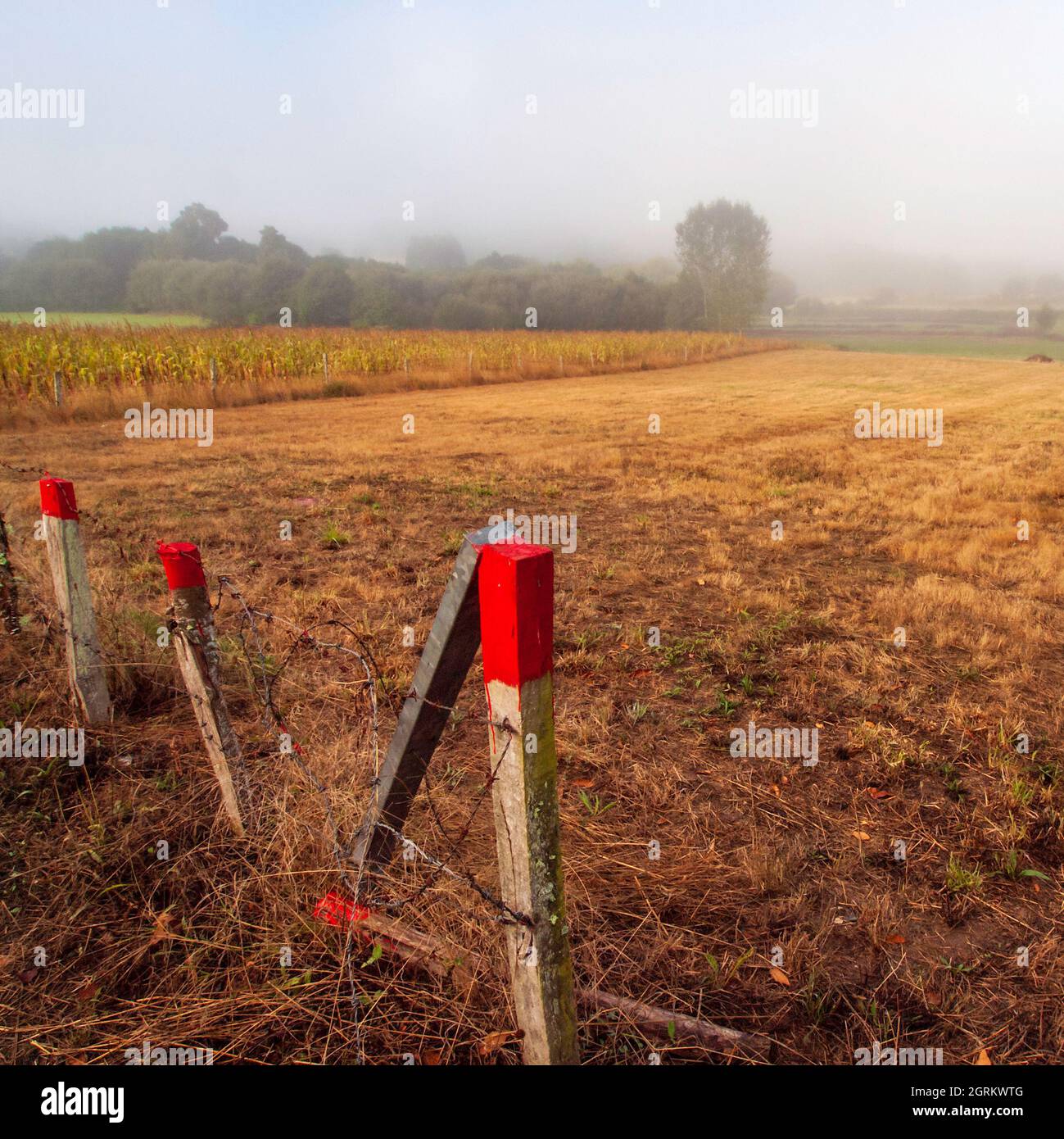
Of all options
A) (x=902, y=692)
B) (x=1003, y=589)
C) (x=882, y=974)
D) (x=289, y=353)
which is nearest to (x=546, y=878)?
(x=882, y=974)

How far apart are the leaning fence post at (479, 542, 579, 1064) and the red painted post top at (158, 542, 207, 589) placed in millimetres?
1397

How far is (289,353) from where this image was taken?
71.2 feet

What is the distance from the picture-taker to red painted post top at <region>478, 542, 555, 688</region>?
1457 millimetres

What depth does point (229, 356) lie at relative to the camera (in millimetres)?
19828

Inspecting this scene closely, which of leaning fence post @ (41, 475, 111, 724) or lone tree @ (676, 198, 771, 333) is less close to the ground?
lone tree @ (676, 198, 771, 333)

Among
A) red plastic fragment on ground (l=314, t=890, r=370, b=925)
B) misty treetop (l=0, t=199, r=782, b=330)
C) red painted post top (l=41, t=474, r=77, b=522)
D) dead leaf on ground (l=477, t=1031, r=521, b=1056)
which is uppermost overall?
misty treetop (l=0, t=199, r=782, b=330)

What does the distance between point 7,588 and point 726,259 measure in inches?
2889

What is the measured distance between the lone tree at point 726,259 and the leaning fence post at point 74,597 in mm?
68070

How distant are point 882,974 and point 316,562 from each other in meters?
→ 5.46

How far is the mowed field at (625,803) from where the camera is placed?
2.28m

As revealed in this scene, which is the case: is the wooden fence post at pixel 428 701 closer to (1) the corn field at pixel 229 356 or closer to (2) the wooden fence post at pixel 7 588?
(2) the wooden fence post at pixel 7 588

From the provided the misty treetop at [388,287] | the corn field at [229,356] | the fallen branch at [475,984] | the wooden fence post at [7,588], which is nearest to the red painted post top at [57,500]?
the wooden fence post at [7,588]

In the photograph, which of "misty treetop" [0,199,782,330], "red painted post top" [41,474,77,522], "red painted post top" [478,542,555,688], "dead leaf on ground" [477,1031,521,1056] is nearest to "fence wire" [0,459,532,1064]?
"red painted post top" [41,474,77,522]

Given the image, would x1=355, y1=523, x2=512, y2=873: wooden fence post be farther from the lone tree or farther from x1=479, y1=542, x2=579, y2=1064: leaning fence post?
the lone tree
